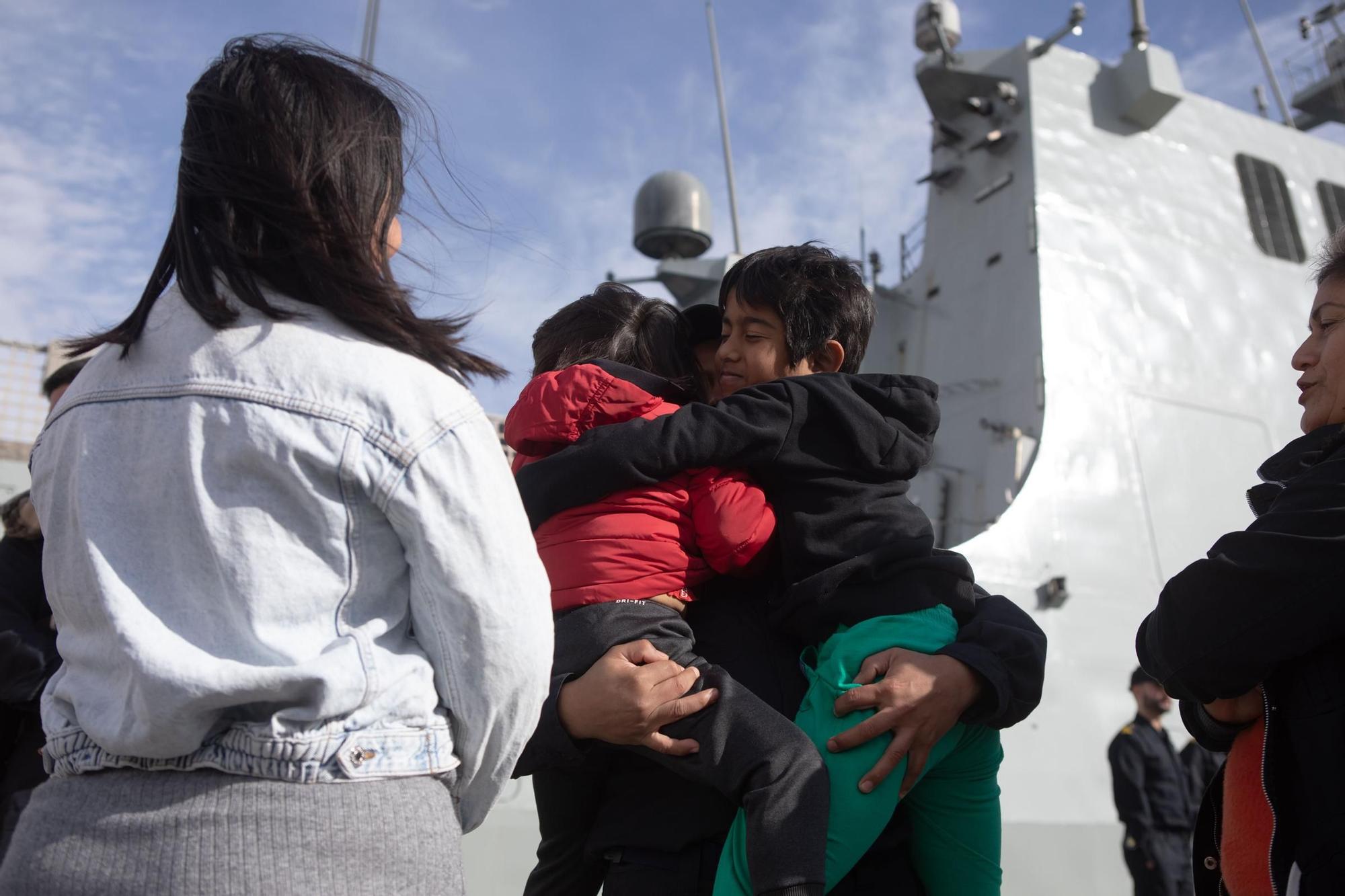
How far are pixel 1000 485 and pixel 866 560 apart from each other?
4.61 metres

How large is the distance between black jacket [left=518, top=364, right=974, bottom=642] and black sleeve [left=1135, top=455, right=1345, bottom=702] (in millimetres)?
391

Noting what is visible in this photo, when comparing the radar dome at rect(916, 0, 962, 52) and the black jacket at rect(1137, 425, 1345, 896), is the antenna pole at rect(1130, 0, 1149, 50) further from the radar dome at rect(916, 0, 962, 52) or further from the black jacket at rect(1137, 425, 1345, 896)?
the black jacket at rect(1137, 425, 1345, 896)

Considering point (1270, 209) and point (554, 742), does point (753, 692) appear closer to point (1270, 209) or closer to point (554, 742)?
point (554, 742)

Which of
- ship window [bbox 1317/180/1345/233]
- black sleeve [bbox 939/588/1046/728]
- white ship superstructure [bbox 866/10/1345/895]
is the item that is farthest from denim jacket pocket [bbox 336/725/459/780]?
ship window [bbox 1317/180/1345/233]

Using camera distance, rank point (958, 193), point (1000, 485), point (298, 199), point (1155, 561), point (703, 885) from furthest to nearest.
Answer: point (958, 193)
point (1000, 485)
point (1155, 561)
point (703, 885)
point (298, 199)

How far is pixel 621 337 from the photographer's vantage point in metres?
1.93

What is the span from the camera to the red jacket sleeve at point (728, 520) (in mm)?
1624

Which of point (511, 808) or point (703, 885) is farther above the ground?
point (703, 885)

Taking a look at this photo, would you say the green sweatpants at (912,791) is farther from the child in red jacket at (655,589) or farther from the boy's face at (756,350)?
the boy's face at (756,350)

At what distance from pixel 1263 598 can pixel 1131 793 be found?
3.99m

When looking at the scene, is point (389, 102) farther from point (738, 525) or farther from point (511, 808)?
point (511, 808)

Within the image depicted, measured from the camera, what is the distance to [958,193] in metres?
7.29

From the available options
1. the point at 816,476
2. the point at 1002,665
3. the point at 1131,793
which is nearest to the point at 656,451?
the point at 816,476

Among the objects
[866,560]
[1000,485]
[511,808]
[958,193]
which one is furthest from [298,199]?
[958,193]
